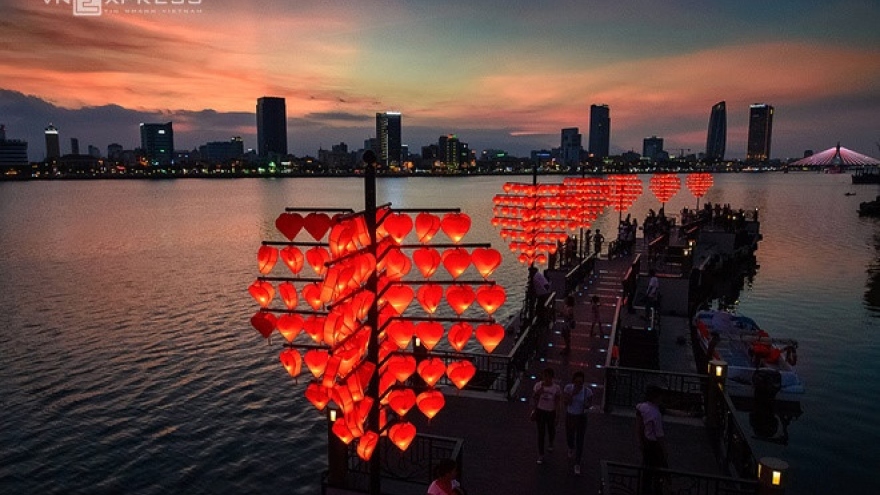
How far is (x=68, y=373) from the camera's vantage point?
888 inches

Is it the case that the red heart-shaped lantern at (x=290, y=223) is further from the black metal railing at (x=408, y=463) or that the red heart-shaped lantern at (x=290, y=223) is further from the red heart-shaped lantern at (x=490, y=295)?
the black metal railing at (x=408, y=463)

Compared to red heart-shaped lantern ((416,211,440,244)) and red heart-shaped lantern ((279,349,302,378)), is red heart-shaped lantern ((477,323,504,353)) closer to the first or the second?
red heart-shaped lantern ((416,211,440,244))

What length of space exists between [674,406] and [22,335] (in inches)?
1157

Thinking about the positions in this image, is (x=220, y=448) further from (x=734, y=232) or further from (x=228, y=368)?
(x=734, y=232)

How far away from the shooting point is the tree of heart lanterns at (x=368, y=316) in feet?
24.3

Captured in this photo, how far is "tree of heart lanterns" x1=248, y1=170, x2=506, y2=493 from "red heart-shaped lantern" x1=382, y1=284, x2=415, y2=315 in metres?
0.02

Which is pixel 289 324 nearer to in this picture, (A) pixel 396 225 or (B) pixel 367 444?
(A) pixel 396 225

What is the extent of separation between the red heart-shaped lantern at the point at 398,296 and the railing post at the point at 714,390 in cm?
686

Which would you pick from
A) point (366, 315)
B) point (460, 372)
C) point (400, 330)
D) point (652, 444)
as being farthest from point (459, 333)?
point (652, 444)

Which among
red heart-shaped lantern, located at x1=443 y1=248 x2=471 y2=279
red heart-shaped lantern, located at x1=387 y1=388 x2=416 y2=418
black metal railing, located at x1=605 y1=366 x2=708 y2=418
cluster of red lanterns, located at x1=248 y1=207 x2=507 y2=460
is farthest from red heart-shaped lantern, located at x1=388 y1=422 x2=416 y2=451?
black metal railing, located at x1=605 y1=366 x2=708 y2=418

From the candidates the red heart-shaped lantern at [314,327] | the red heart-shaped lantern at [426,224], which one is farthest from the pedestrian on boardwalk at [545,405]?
the red heart-shaped lantern at [314,327]

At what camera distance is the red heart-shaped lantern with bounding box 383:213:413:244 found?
29.7 feet

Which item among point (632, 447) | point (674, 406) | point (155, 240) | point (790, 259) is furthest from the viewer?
point (155, 240)

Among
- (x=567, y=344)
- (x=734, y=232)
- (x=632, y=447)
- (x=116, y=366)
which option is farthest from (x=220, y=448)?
(x=734, y=232)
